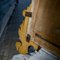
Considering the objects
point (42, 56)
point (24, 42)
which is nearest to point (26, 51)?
point (24, 42)

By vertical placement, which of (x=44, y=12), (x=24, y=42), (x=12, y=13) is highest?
(x=44, y=12)

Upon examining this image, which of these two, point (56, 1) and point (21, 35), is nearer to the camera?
point (56, 1)

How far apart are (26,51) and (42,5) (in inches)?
33.5

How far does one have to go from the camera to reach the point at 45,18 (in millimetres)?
924

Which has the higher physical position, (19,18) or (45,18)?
(45,18)

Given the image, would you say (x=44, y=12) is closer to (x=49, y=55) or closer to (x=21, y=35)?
(x=49, y=55)

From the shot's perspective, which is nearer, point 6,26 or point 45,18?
point 45,18

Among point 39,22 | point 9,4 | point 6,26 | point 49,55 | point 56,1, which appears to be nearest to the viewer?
point 56,1

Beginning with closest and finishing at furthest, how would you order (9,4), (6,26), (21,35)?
(21,35), (6,26), (9,4)

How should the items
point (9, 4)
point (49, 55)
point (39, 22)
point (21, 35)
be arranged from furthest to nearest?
point (9, 4) < point (21, 35) < point (49, 55) < point (39, 22)

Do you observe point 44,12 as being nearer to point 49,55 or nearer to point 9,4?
point 49,55

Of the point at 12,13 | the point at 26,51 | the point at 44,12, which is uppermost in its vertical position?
the point at 44,12

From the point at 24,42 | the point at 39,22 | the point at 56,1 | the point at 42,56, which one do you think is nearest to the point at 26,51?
the point at 24,42

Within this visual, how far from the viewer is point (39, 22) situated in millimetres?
969
